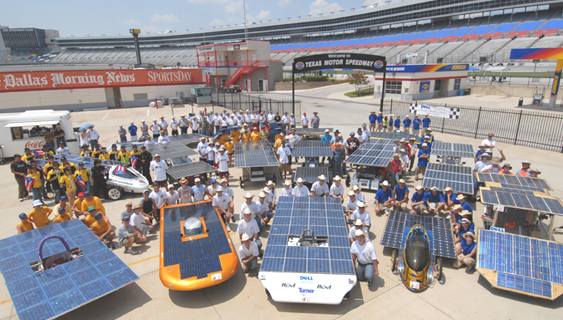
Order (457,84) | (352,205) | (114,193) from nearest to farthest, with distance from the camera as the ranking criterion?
(352,205)
(114,193)
(457,84)

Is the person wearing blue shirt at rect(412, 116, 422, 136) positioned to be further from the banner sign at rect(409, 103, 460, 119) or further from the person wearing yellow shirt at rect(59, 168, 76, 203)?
the person wearing yellow shirt at rect(59, 168, 76, 203)

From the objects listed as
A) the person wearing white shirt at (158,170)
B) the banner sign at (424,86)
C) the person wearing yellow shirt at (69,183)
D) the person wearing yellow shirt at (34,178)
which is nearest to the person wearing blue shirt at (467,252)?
the person wearing white shirt at (158,170)

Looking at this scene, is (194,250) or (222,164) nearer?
(194,250)

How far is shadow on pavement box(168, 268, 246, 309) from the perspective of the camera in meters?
7.62

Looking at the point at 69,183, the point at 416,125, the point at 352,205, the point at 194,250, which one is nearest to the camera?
the point at 194,250

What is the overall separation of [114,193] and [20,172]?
416cm

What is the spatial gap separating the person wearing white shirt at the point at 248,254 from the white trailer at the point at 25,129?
17.1 meters

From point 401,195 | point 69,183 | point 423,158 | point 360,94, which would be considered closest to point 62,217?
point 69,183

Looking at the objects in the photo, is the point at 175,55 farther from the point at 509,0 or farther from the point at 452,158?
the point at 452,158

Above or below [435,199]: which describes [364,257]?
below

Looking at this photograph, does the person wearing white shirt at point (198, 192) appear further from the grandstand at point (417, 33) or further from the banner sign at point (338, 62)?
the grandstand at point (417, 33)

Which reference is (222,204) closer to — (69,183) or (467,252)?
(69,183)

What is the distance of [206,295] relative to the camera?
7867 millimetres

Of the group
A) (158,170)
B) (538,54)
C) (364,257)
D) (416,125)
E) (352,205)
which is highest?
(538,54)
